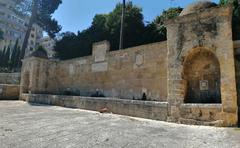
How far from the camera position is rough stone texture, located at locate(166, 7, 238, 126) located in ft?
19.9

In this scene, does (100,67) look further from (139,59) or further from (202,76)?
(202,76)

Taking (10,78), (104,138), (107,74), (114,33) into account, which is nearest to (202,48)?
(104,138)

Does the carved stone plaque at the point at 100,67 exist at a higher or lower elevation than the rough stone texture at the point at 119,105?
higher

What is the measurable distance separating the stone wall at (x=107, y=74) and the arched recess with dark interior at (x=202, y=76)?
111 centimetres

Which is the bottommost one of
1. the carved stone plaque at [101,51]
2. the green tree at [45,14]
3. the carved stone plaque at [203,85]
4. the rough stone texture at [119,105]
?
the rough stone texture at [119,105]

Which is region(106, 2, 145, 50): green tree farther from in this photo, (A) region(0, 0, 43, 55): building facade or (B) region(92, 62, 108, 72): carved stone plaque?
(A) region(0, 0, 43, 55): building facade

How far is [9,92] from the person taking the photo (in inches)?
552

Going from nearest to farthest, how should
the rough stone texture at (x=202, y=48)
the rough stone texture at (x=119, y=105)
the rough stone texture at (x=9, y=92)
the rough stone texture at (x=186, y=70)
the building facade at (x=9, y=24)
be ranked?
the rough stone texture at (x=202, y=48)
the rough stone texture at (x=186, y=70)
the rough stone texture at (x=119, y=105)
the rough stone texture at (x=9, y=92)
the building facade at (x=9, y=24)

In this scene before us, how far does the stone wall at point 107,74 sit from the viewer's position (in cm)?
868

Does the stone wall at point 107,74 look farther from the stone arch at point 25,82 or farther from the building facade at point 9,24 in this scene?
the building facade at point 9,24

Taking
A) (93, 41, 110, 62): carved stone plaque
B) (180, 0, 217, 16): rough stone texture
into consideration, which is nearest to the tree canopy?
(93, 41, 110, 62): carved stone plaque

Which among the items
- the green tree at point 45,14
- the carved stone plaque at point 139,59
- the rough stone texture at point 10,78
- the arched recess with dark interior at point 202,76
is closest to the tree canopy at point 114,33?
the green tree at point 45,14

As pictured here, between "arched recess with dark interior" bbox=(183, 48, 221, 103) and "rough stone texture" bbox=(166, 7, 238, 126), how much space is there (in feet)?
0.32

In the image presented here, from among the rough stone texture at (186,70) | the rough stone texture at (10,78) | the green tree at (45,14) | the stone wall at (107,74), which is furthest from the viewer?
the green tree at (45,14)
